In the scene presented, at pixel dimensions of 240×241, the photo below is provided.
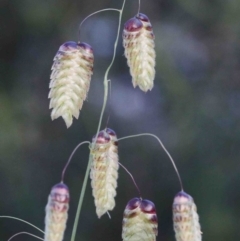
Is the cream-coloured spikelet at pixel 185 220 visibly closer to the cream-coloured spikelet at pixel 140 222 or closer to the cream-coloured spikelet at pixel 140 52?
the cream-coloured spikelet at pixel 140 222

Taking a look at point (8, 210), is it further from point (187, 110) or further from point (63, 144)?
point (187, 110)

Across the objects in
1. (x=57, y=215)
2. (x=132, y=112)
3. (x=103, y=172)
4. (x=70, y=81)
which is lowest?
(x=57, y=215)

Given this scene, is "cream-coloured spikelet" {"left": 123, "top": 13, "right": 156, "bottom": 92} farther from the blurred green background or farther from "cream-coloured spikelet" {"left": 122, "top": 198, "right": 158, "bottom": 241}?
the blurred green background

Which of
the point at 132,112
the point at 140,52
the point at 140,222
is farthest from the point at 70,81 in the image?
the point at 132,112

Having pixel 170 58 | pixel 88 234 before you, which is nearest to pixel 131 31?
pixel 170 58

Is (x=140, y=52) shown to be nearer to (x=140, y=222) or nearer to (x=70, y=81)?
(x=70, y=81)

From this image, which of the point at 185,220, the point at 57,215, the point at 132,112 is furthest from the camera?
the point at 132,112
